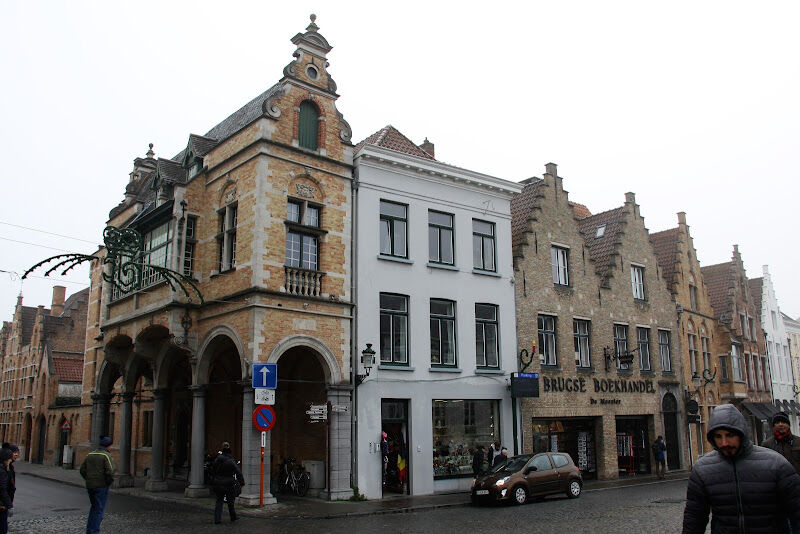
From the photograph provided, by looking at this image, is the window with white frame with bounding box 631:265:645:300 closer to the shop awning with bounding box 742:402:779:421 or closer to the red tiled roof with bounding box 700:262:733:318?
the red tiled roof with bounding box 700:262:733:318

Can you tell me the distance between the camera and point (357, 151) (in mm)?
22062

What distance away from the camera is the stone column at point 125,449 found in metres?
23.3

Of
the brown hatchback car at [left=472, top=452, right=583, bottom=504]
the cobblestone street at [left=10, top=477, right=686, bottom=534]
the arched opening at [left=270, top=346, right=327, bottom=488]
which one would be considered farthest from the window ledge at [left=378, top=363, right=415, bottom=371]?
the cobblestone street at [left=10, top=477, right=686, bottom=534]

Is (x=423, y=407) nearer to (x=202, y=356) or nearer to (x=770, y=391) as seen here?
(x=202, y=356)

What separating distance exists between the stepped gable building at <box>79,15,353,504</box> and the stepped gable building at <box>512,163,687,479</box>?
7.96 metres

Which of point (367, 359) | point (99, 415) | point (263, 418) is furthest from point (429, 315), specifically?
point (99, 415)

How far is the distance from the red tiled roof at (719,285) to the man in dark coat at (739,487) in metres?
36.4

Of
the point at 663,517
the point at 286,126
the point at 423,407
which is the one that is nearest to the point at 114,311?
the point at 286,126

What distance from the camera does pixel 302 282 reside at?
754 inches

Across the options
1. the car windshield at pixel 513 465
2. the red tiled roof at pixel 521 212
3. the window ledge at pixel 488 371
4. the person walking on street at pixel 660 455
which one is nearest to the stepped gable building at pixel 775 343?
the person walking on street at pixel 660 455

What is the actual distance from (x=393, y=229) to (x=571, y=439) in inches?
438

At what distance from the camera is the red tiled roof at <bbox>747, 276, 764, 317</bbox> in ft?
146

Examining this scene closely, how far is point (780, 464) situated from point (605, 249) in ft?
87.5

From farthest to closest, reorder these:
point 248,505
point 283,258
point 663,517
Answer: point 283,258, point 248,505, point 663,517
